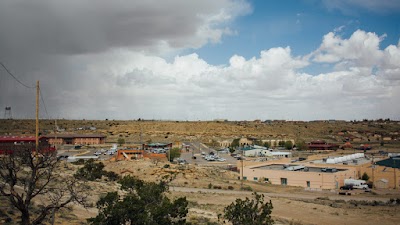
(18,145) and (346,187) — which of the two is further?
(346,187)

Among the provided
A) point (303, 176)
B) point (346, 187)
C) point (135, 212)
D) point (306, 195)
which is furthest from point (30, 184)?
point (346, 187)

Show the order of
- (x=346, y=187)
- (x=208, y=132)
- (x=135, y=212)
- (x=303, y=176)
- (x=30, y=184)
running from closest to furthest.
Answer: (x=30, y=184) < (x=135, y=212) < (x=346, y=187) < (x=303, y=176) < (x=208, y=132)

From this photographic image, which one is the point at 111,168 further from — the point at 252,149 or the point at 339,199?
the point at 252,149

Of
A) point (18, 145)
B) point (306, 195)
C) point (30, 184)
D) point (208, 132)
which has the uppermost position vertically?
point (18, 145)

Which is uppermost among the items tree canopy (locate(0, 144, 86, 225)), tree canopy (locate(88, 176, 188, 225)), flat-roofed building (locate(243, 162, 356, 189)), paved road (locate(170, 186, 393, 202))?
tree canopy (locate(0, 144, 86, 225))

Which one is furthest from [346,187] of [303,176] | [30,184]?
A: [30,184]

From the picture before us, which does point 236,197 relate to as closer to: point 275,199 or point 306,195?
point 275,199

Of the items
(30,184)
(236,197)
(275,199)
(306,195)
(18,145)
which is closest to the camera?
(30,184)

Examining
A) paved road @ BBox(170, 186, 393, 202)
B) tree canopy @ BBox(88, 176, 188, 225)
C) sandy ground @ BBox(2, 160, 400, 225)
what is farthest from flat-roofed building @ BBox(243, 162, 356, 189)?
tree canopy @ BBox(88, 176, 188, 225)

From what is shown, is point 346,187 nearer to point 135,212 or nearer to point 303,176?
point 303,176

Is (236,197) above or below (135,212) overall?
below

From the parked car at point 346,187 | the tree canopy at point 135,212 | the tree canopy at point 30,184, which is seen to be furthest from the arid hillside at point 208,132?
the tree canopy at point 135,212

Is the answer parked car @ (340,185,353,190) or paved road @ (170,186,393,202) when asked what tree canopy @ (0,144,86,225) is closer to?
paved road @ (170,186,393,202)

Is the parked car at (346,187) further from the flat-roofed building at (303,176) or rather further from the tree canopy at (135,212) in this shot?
the tree canopy at (135,212)
